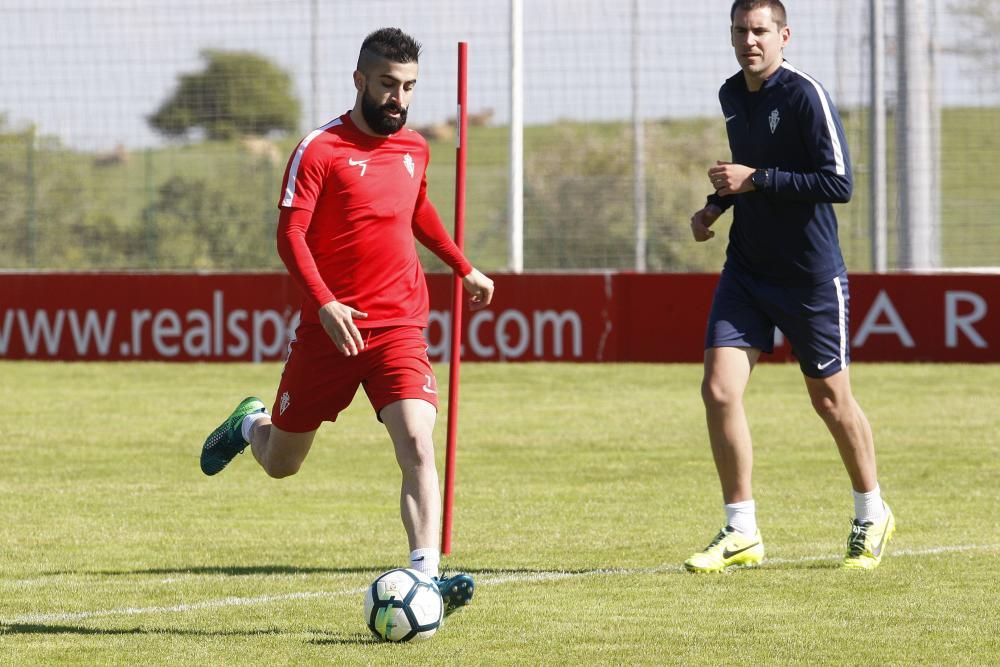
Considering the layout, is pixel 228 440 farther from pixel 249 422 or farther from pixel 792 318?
pixel 792 318

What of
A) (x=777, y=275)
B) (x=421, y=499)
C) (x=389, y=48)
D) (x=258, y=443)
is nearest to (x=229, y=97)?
(x=258, y=443)

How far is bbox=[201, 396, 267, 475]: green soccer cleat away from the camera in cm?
796

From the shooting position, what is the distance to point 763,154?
25.1ft

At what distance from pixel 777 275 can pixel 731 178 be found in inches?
19.6

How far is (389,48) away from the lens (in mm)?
6496

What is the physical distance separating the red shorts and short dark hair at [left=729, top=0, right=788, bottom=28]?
186 centimetres

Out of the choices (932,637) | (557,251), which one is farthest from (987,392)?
(932,637)

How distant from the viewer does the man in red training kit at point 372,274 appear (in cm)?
634

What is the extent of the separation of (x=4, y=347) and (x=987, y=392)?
9.73 metres

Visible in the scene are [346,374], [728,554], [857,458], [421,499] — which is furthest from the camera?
[857,458]

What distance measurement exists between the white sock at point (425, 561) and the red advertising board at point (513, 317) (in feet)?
38.0

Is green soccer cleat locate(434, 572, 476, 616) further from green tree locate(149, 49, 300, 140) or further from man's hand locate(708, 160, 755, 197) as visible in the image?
green tree locate(149, 49, 300, 140)

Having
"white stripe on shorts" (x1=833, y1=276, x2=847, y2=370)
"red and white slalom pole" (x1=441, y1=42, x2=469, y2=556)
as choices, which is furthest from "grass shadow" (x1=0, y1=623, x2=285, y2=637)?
"white stripe on shorts" (x1=833, y1=276, x2=847, y2=370)

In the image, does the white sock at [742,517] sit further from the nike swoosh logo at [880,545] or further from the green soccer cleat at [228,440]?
the green soccer cleat at [228,440]
